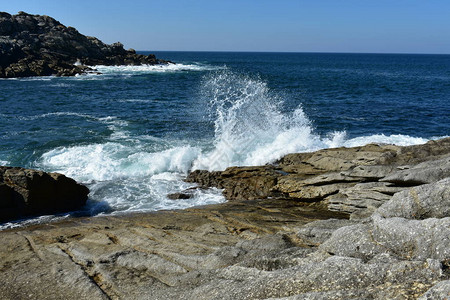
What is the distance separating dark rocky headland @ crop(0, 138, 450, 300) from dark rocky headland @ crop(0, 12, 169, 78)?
58.5 metres

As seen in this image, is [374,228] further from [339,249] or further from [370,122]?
[370,122]

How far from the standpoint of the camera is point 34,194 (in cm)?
1120

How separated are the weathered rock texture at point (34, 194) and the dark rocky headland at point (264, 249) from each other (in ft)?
6.99

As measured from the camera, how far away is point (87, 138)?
2047cm

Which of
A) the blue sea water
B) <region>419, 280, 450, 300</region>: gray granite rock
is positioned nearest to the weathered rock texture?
the blue sea water

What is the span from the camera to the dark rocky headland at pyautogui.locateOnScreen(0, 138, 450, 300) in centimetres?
Answer: 422

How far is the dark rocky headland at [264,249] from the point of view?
422 centimetres

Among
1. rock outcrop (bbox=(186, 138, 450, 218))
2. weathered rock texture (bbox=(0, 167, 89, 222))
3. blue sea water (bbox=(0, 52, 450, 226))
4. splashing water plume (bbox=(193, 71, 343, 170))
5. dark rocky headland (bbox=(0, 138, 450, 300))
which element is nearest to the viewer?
dark rocky headland (bbox=(0, 138, 450, 300))

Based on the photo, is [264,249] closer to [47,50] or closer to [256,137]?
[256,137]

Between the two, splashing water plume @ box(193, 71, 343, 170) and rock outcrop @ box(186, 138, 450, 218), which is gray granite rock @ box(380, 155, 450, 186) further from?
splashing water plume @ box(193, 71, 343, 170)

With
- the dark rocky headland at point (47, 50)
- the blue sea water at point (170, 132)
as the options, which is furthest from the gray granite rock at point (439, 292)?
the dark rocky headland at point (47, 50)

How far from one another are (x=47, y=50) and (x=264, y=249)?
7602cm

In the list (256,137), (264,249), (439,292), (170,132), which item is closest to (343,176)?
(264,249)

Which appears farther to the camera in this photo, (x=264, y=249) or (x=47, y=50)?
(x=47, y=50)
